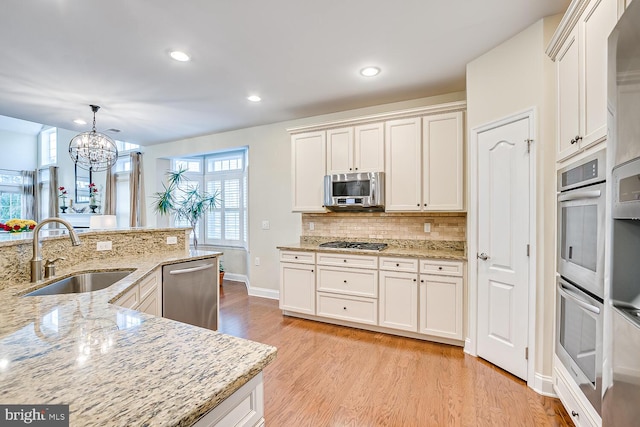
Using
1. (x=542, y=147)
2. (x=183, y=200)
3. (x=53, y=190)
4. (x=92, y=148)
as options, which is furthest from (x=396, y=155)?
(x=53, y=190)

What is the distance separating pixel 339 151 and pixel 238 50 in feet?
5.14

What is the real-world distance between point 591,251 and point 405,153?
1999mm

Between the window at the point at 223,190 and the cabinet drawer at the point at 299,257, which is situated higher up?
the window at the point at 223,190

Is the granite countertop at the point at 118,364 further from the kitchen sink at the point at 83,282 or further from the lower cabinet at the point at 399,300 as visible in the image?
the lower cabinet at the point at 399,300

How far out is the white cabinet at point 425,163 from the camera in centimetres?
292

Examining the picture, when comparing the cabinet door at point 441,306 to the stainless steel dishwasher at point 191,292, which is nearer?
the stainless steel dishwasher at point 191,292

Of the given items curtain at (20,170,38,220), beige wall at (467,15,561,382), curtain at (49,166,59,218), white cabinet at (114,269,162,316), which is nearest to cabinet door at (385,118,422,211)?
beige wall at (467,15,561,382)

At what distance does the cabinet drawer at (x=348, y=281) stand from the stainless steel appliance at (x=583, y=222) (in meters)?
1.66

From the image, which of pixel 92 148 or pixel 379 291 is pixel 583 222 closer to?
pixel 379 291

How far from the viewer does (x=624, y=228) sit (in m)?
1.01

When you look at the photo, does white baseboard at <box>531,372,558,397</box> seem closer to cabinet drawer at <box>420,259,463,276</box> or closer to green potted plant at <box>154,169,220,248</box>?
cabinet drawer at <box>420,259,463,276</box>

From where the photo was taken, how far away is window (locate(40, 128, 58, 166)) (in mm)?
8156

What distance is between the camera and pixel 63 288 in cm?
184

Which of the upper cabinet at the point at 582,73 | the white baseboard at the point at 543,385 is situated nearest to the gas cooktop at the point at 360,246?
the white baseboard at the point at 543,385
